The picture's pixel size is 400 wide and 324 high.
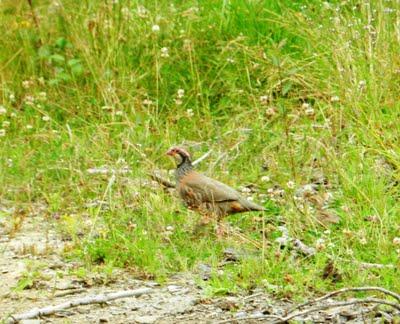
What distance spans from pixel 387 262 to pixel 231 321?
1123 mm

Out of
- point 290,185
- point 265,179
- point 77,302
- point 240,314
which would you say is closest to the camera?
point 240,314

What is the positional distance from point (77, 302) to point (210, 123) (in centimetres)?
317

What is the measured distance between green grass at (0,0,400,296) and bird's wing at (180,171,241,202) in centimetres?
21

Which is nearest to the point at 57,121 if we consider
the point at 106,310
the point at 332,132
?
the point at 332,132

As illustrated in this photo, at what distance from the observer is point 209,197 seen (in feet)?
22.4

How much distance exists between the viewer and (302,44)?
930 centimetres

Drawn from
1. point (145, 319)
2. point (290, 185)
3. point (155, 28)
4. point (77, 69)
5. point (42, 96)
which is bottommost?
point (145, 319)

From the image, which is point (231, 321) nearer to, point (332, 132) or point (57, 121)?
point (332, 132)

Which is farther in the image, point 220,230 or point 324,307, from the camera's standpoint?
point 220,230

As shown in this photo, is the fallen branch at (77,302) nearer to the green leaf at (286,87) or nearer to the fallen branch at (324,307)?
the fallen branch at (324,307)

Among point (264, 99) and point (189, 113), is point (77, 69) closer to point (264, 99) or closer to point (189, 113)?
point (189, 113)

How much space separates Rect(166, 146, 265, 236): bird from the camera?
6781 millimetres

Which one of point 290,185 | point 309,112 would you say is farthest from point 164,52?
point 290,185

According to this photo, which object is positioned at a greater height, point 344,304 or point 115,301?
point 344,304
